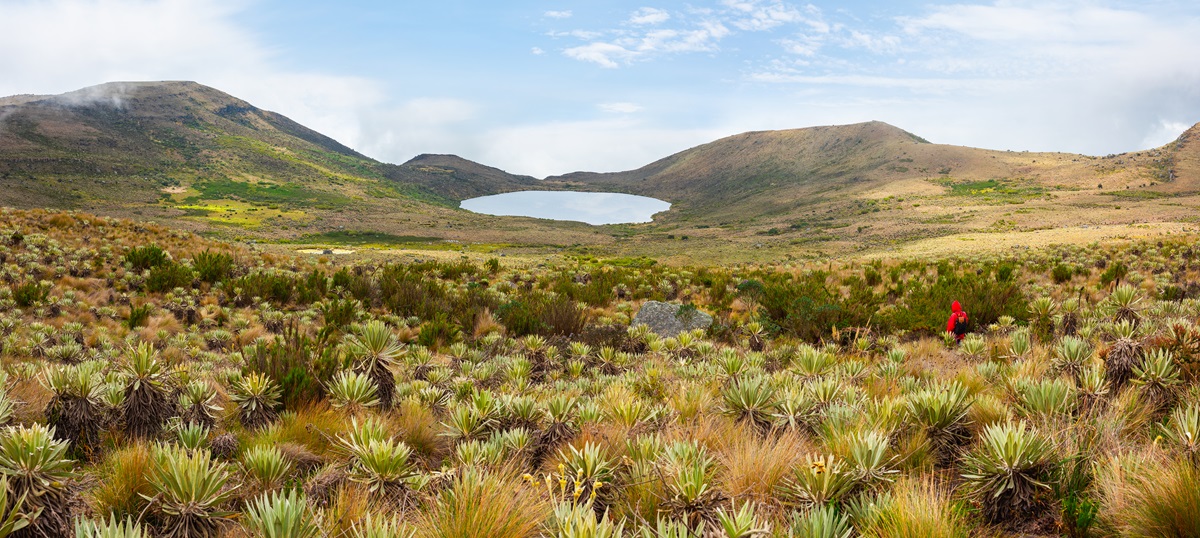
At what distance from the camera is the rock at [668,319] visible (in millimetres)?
11328

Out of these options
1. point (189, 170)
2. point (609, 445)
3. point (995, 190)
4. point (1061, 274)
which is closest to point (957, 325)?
point (609, 445)

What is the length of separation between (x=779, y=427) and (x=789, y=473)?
0.86 meters

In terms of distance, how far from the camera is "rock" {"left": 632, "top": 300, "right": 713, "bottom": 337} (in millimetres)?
11328

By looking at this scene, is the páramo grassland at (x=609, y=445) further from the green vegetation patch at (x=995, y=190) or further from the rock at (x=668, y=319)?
the green vegetation patch at (x=995, y=190)

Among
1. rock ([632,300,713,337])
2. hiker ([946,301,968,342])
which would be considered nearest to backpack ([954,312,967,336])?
hiker ([946,301,968,342])

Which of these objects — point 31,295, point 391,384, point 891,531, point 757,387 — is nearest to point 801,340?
point 757,387

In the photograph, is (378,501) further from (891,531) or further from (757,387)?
(757,387)

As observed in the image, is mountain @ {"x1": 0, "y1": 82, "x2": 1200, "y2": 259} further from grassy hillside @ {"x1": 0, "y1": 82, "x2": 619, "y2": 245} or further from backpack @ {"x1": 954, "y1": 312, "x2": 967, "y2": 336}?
backpack @ {"x1": 954, "y1": 312, "x2": 967, "y2": 336}

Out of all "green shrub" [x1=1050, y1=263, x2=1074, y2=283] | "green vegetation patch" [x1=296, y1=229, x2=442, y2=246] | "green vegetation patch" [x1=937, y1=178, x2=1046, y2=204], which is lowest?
"green vegetation patch" [x1=296, y1=229, x2=442, y2=246]

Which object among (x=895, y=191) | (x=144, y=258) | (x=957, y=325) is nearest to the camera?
(x=957, y=325)

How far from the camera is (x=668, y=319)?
1172 centimetres

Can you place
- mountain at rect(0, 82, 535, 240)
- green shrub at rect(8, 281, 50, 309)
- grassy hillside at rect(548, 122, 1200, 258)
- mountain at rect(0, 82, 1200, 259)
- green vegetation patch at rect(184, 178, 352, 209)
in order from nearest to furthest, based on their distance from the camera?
1. green shrub at rect(8, 281, 50, 309)
2. grassy hillside at rect(548, 122, 1200, 258)
3. mountain at rect(0, 82, 1200, 259)
4. mountain at rect(0, 82, 535, 240)
5. green vegetation patch at rect(184, 178, 352, 209)

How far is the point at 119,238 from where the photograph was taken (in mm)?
17359

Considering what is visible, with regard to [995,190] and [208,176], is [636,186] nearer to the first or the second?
[995,190]
